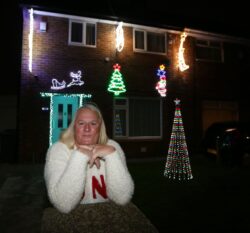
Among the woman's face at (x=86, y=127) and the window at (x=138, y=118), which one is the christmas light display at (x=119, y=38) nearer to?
the window at (x=138, y=118)

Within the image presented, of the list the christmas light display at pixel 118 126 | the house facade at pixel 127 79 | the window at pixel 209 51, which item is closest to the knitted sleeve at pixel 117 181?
the house facade at pixel 127 79

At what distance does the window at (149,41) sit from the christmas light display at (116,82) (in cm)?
156

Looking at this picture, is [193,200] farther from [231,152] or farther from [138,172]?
[231,152]

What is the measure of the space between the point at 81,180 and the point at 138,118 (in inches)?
407

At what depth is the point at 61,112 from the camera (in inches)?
416

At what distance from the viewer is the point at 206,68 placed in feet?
44.0

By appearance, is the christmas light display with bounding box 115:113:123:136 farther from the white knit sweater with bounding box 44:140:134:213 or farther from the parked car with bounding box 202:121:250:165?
the white knit sweater with bounding box 44:140:134:213

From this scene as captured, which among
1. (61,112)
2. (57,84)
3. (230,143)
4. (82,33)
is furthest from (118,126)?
(230,143)

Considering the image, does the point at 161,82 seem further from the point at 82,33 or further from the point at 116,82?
the point at 82,33

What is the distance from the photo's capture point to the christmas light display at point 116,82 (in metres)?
11.1

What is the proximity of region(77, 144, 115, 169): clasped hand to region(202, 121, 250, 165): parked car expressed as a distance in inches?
301

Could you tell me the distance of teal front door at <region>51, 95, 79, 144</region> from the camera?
1038 centimetres

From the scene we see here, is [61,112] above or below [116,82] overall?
below

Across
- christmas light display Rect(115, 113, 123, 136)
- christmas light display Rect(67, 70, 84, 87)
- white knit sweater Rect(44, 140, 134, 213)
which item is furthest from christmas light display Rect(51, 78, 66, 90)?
white knit sweater Rect(44, 140, 134, 213)
